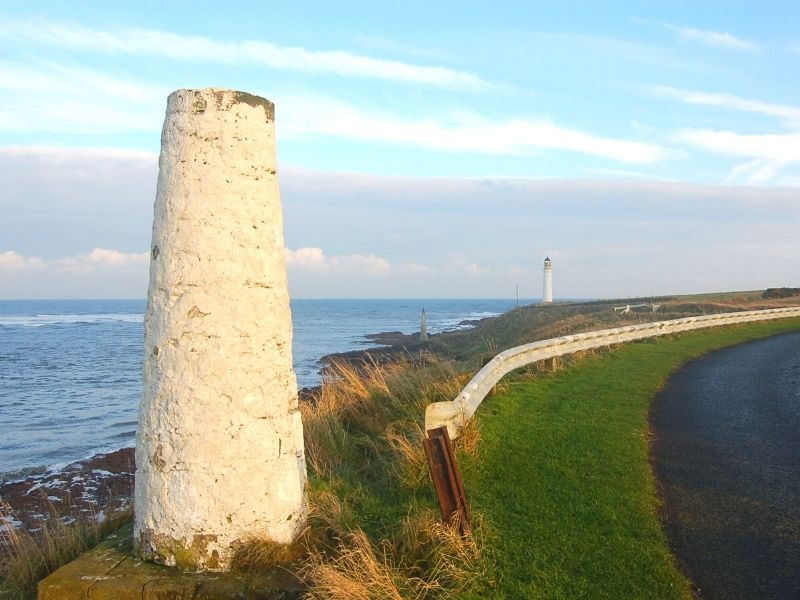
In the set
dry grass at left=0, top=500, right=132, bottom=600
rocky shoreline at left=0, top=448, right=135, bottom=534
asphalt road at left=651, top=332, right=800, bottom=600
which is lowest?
rocky shoreline at left=0, top=448, right=135, bottom=534

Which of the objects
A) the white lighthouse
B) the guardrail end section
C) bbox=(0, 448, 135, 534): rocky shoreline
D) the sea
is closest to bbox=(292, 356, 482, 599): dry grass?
the guardrail end section

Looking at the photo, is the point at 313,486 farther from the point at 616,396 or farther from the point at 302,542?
the point at 616,396

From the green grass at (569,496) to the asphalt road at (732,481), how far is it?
0.73ft

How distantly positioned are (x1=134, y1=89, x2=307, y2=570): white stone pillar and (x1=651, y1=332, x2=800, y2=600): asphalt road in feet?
10.5

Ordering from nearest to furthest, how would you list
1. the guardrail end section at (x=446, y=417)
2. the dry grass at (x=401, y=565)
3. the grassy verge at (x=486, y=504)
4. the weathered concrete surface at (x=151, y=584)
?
the dry grass at (x=401, y=565) → the weathered concrete surface at (x=151, y=584) → the grassy verge at (x=486, y=504) → the guardrail end section at (x=446, y=417)

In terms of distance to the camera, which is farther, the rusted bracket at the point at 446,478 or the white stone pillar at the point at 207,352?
the rusted bracket at the point at 446,478

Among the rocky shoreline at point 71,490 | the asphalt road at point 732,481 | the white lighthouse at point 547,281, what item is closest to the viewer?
the asphalt road at point 732,481

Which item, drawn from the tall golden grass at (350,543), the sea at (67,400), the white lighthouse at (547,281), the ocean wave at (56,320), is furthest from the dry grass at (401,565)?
the ocean wave at (56,320)

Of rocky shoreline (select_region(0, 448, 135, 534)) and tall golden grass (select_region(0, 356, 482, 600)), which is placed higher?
tall golden grass (select_region(0, 356, 482, 600))

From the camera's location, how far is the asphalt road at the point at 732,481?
16.3 feet

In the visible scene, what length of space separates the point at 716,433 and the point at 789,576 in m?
4.50

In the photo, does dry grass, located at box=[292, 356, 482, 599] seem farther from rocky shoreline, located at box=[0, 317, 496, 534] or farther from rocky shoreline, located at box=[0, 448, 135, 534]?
rocky shoreline, located at box=[0, 448, 135, 534]

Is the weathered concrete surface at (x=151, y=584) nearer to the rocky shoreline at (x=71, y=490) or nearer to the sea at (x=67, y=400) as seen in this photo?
the rocky shoreline at (x=71, y=490)

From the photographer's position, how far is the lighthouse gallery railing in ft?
24.4
